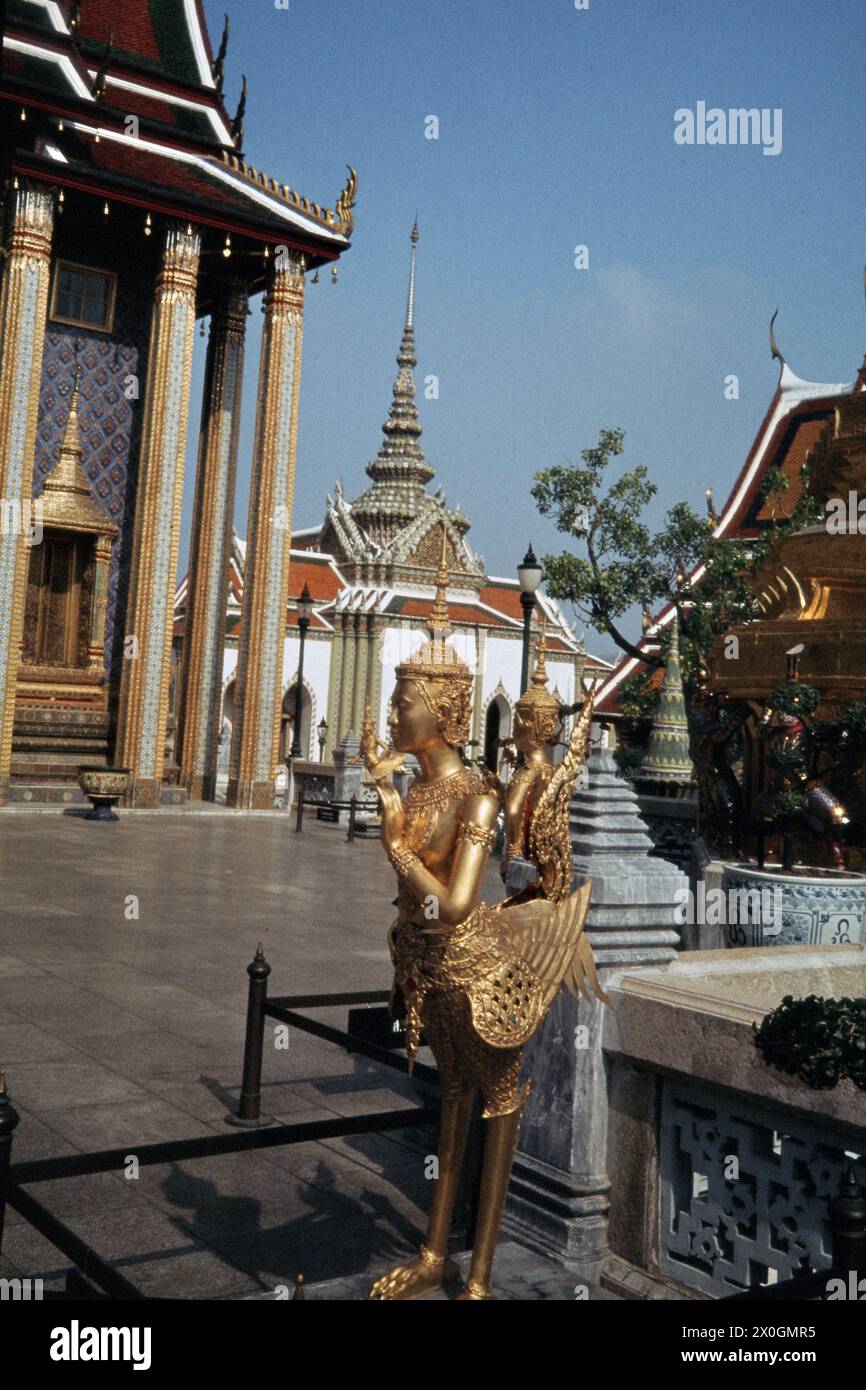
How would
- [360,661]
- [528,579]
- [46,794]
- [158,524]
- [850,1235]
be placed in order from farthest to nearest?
[360,661] < [158,524] < [46,794] < [528,579] < [850,1235]

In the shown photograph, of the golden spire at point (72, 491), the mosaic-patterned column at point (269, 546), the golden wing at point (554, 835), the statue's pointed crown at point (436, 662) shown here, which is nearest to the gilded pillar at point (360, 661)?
the mosaic-patterned column at point (269, 546)

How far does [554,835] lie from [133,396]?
73.4 ft

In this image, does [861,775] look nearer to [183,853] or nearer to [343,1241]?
[343,1241]

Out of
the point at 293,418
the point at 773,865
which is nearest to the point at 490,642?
the point at 293,418

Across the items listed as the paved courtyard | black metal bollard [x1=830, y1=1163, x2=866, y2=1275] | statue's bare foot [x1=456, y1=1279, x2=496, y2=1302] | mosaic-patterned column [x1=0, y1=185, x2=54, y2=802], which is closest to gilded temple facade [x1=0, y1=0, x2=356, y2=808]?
mosaic-patterned column [x1=0, y1=185, x2=54, y2=802]

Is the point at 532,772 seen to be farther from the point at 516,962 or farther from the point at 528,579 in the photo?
the point at 528,579

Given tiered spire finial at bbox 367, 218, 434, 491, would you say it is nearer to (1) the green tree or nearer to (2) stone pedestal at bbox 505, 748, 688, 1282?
(1) the green tree

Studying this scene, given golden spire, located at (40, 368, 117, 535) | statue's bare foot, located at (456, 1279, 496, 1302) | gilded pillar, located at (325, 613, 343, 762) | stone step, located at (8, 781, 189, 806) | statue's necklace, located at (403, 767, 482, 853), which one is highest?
golden spire, located at (40, 368, 117, 535)

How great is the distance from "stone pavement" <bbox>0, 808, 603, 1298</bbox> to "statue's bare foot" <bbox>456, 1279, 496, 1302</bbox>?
256 mm

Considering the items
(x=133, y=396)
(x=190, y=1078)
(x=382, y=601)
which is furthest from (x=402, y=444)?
(x=190, y=1078)

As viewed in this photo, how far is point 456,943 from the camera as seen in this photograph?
356 centimetres

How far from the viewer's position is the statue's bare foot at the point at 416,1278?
3652 mm

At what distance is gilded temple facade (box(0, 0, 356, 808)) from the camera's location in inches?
851

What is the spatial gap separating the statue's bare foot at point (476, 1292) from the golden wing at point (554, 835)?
1088 mm
